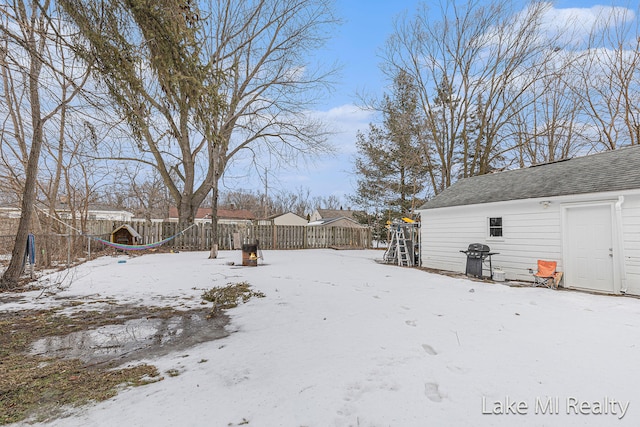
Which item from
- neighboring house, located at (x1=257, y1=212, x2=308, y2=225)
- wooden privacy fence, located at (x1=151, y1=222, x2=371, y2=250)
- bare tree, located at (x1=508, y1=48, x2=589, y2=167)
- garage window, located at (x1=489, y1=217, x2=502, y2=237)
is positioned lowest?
wooden privacy fence, located at (x1=151, y1=222, x2=371, y2=250)

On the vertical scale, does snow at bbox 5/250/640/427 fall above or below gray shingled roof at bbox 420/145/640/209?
below

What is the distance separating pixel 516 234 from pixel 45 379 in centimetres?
875

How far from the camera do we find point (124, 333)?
3.37 m

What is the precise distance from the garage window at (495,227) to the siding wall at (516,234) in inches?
4.8

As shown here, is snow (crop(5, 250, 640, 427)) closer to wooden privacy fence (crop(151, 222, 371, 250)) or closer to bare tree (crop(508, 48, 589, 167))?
wooden privacy fence (crop(151, 222, 371, 250))

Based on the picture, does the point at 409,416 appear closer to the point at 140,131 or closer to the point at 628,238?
the point at 140,131

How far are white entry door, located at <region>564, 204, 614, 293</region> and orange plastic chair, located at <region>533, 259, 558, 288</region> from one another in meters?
0.30

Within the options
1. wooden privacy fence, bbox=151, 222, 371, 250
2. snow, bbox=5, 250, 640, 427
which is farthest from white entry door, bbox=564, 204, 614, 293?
wooden privacy fence, bbox=151, 222, 371, 250

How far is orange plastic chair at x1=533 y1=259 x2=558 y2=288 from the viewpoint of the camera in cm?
641

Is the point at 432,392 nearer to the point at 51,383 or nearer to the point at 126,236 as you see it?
the point at 51,383

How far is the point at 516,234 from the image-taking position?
757 centimetres

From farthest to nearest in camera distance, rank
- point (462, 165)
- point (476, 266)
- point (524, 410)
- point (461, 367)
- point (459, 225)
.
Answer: point (462, 165), point (459, 225), point (476, 266), point (461, 367), point (524, 410)

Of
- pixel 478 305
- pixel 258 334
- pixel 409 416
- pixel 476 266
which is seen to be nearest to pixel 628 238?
pixel 476 266

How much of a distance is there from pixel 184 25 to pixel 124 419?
3318 millimetres
